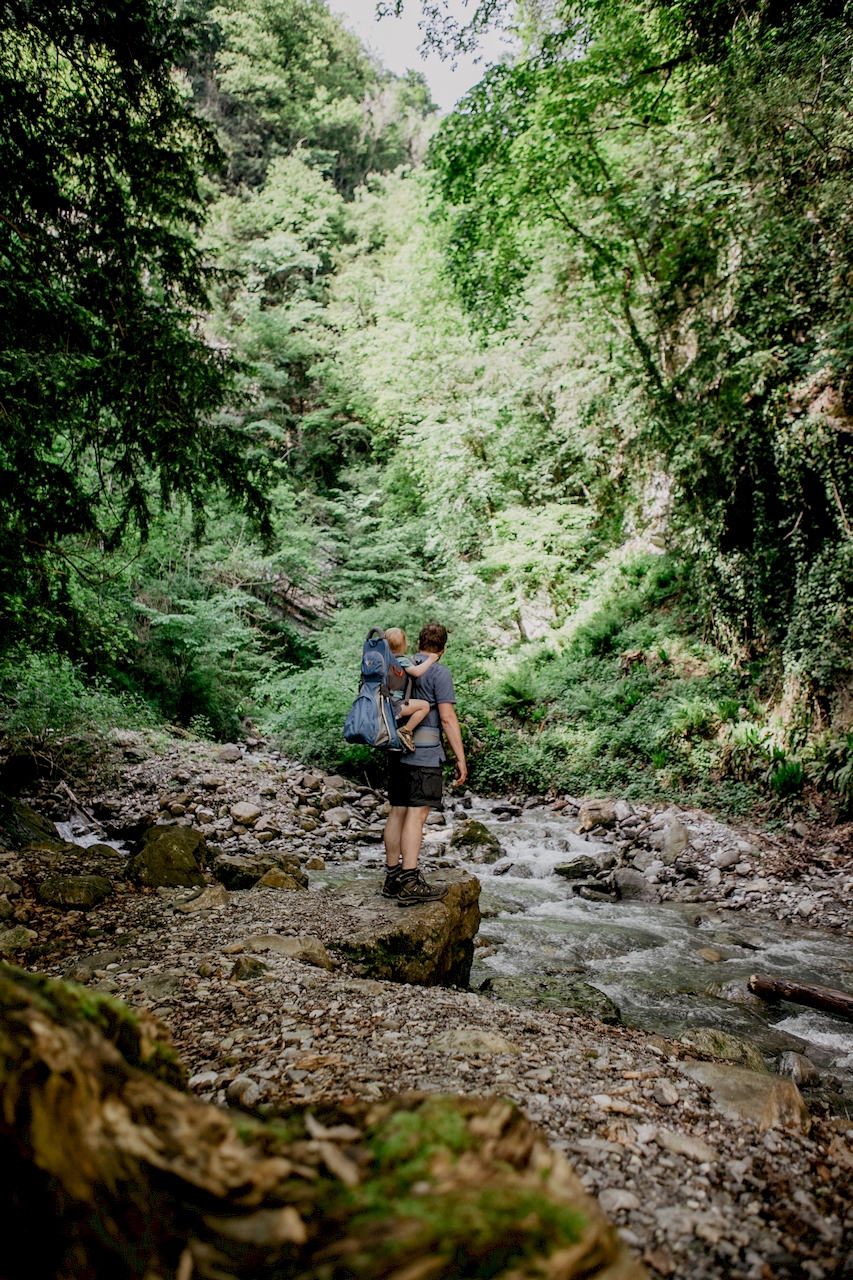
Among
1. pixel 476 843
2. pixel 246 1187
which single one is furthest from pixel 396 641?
pixel 476 843

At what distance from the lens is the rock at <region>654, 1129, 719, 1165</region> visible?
1.92 meters

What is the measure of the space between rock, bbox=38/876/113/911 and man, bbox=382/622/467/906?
2326 mm

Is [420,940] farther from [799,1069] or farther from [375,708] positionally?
[799,1069]

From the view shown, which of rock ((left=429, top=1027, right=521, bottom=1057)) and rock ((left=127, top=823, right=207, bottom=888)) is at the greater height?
rock ((left=429, top=1027, right=521, bottom=1057))

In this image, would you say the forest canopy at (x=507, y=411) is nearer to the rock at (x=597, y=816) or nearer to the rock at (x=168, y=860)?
the rock at (x=597, y=816)

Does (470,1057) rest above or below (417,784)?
below

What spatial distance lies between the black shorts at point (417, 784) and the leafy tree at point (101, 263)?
3.09 m

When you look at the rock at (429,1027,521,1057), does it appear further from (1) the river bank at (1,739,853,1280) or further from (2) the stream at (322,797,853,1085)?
(2) the stream at (322,797,853,1085)

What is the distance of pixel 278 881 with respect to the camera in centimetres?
596

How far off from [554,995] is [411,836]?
1.66m

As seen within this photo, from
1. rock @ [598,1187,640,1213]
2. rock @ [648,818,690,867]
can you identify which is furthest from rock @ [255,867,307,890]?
rock @ [648,818,690,867]

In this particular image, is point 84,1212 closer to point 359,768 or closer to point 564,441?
point 359,768

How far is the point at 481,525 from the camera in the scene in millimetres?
19156

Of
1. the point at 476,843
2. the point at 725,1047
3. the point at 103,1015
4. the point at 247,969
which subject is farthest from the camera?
the point at 476,843
